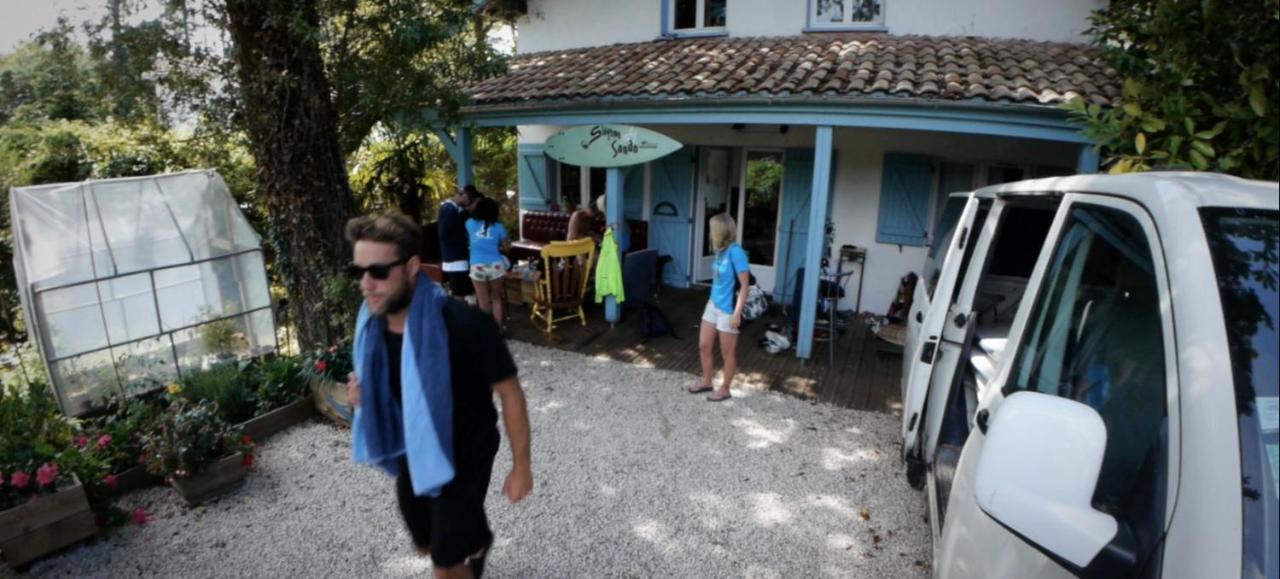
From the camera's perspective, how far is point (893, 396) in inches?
212

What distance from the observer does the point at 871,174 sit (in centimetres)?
771

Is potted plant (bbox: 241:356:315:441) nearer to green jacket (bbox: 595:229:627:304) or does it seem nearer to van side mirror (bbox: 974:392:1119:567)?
green jacket (bbox: 595:229:627:304)

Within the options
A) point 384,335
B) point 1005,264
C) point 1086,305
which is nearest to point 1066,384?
point 1086,305

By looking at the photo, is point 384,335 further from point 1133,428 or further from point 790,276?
point 790,276

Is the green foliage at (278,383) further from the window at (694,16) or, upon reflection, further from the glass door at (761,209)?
the window at (694,16)

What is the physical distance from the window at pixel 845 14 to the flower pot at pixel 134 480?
331 inches

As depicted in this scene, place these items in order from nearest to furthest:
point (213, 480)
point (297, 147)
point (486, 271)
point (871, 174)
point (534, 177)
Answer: point (213, 480), point (297, 147), point (486, 271), point (871, 174), point (534, 177)

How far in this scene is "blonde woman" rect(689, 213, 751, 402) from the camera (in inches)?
178

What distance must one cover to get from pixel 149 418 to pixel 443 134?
4.81 m

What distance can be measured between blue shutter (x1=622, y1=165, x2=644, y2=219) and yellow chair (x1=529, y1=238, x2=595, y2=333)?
2.28 meters

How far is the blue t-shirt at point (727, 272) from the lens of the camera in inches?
179

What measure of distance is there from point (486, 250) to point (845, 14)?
5751 mm

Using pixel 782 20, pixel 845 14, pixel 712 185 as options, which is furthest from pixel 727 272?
pixel 845 14

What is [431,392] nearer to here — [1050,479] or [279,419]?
[1050,479]
